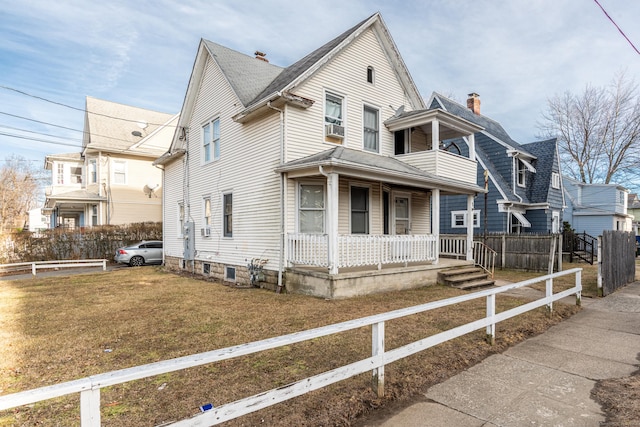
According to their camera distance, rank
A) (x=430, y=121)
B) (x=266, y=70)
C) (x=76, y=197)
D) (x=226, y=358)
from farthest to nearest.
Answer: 1. (x=76, y=197)
2. (x=266, y=70)
3. (x=430, y=121)
4. (x=226, y=358)

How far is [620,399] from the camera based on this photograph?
365cm

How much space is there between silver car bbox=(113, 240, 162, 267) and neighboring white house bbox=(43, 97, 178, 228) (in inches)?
200

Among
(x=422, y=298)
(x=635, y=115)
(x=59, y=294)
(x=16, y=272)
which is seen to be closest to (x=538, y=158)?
(x=635, y=115)

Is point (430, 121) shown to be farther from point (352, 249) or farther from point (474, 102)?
point (474, 102)

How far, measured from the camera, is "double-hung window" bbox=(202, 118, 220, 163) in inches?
553

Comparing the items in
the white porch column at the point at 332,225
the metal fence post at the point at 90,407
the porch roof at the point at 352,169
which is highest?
the porch roof at the point at 352,169

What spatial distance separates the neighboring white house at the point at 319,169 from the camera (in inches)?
388

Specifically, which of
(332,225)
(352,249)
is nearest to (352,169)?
(332,225)

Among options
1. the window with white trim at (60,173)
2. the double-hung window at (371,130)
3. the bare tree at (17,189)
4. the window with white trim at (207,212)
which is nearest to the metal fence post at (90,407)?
the double-hung window at (371,130)

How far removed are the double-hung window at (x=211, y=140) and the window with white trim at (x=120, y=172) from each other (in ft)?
41.2

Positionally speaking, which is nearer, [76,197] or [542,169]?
[542,169]

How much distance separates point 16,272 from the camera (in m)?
17.1

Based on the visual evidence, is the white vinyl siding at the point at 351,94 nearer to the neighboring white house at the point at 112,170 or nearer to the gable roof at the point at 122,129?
the neighboring white house at the point at 112,170

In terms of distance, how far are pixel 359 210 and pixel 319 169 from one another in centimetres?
324
